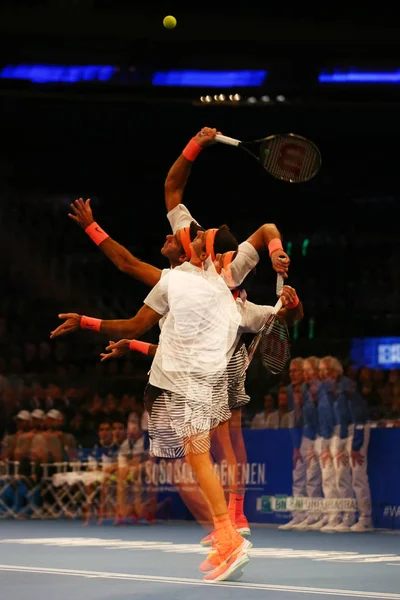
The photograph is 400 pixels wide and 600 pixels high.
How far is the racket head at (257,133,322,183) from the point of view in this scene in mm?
7184

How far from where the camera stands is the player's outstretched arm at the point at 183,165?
23.5 ft

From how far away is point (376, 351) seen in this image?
18.4m

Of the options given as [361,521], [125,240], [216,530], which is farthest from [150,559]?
[125,240]

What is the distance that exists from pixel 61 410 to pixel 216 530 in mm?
9818

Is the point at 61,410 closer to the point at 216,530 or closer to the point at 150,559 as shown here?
the point at 150,559

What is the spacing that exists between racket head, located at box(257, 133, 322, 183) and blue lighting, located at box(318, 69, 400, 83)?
11.5 m

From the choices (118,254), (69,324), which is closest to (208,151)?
(118,254)

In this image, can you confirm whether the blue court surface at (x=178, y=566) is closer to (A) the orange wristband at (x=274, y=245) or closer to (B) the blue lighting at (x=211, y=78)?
(A) the orange wristband at (x=274, y=245)

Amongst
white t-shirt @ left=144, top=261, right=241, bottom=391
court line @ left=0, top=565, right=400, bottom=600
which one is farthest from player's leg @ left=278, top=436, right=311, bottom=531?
white t-shirt @ left=144, top=261, right=241, bottom=391

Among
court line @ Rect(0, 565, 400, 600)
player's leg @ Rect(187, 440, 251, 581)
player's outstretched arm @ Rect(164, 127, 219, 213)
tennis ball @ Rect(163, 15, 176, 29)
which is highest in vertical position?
tennis ball @ Rect(163, 15, 176, 29)

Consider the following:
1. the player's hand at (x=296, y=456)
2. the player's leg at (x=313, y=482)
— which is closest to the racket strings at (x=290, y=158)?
the player's leg at (x=313, y=482)

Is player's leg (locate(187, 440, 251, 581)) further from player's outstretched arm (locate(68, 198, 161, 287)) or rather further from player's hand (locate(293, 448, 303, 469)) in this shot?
player's hand (locate(293, 448, 303, 469))

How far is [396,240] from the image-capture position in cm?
2006

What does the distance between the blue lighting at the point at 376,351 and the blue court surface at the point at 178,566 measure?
7.17 metres
